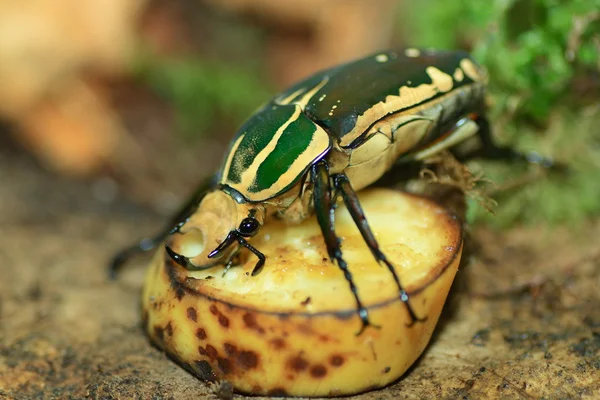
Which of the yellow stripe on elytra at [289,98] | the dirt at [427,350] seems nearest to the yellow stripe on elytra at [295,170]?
the yellow stripe on elytra at [289,98]

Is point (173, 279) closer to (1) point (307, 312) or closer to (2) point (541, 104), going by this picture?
(1) point (307, 312)

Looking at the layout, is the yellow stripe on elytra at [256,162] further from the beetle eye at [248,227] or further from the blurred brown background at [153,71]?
the blurred brown background at [153,71]

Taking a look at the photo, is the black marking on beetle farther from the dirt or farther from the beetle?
the dirt

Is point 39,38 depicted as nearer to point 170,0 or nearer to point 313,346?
point 170,0

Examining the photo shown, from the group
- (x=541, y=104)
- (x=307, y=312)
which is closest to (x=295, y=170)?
(x=307, y=312)

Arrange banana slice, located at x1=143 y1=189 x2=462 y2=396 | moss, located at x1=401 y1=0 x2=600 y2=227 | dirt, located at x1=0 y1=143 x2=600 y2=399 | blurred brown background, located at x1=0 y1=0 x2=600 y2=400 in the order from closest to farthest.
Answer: banana slice, located at x1=143 y1=189 x2=462 y2=396, dirt, located at x1=0 y1=143 x2=600 y2=399, blurred brown background, located at x1=0 y1=0 x2=600 y2=400, moss, located at x1=401 y1=0 x2=600 y2=227

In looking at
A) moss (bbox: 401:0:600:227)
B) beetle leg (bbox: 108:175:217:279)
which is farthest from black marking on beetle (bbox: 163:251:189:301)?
moss (bbox: 401:0:600:227)
